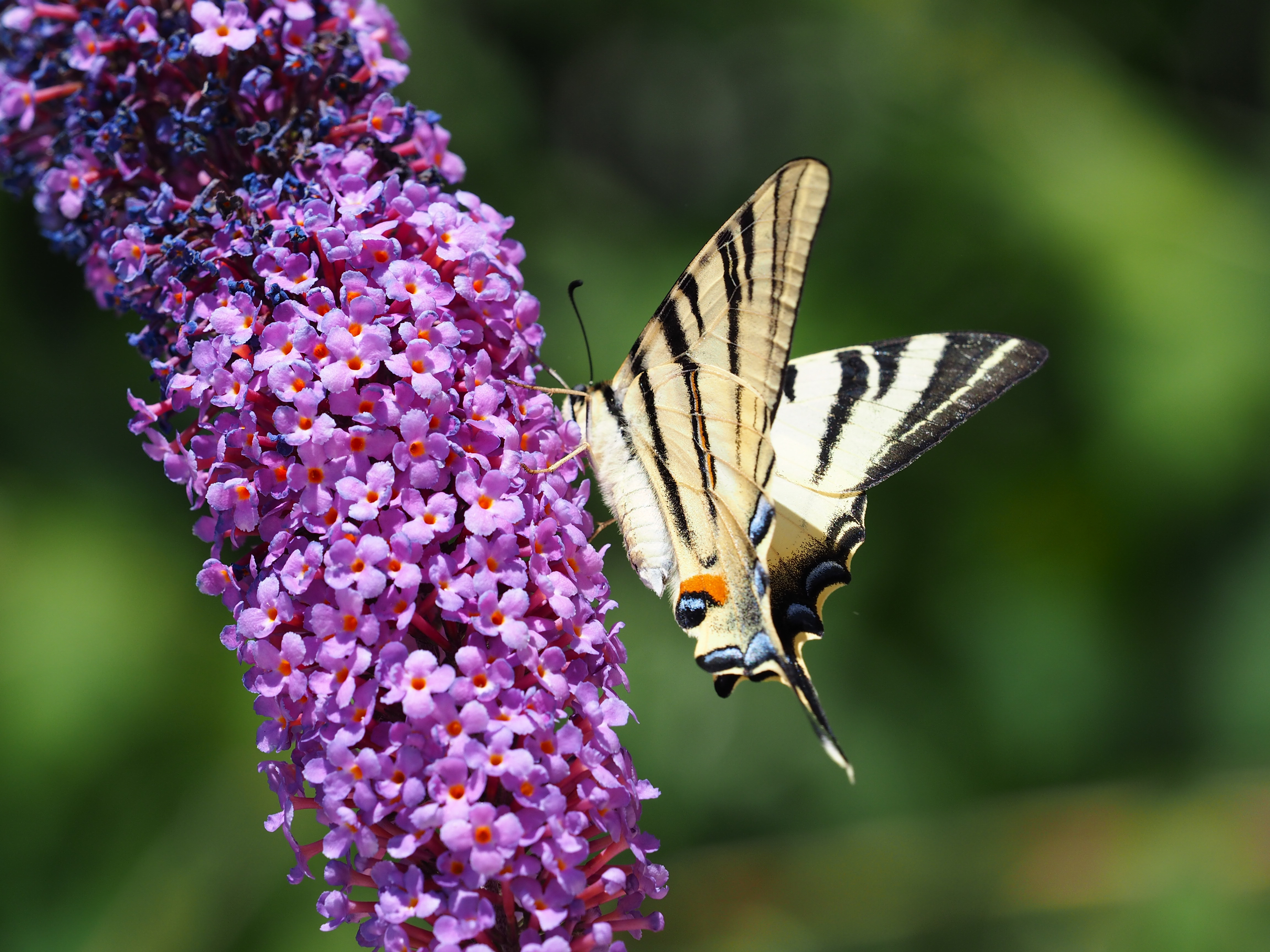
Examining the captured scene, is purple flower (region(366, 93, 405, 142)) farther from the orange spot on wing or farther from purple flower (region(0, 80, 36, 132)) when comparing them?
the orange spot on wing

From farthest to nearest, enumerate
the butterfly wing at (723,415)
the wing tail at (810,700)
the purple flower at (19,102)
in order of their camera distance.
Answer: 1. the purple flower at (19,102)
2. the butterfly wing at (723,415)
3. the wing tail at (810,700)

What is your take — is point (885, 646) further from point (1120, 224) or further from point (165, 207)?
point (165, 207)

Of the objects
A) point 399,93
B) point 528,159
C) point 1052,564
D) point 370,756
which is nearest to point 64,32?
point 370,756

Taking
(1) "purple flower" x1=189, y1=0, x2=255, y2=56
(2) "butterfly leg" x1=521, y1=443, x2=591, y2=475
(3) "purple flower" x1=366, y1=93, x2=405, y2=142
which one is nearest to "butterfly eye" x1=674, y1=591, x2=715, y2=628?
(2) "butterfly leg" x1=521, y1=443, x2=591, y2=475

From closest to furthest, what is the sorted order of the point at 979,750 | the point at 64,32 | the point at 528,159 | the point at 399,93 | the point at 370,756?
the point at 370,756 → the point at 64,32 → the point at 979,750 → the point at 399,93 → the point at 528,159

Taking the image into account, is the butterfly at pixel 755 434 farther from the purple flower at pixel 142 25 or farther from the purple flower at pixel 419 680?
the purple flower at pixel 142 25

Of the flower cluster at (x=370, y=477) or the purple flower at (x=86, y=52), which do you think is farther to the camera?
the purple flower at (x=86, y=52)

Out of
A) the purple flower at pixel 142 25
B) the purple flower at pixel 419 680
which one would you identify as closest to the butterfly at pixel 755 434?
the purple flower at pixel 419 680

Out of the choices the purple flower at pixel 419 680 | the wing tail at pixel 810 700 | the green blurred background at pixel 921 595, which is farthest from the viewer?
the green blurred background at pixel 921 595
